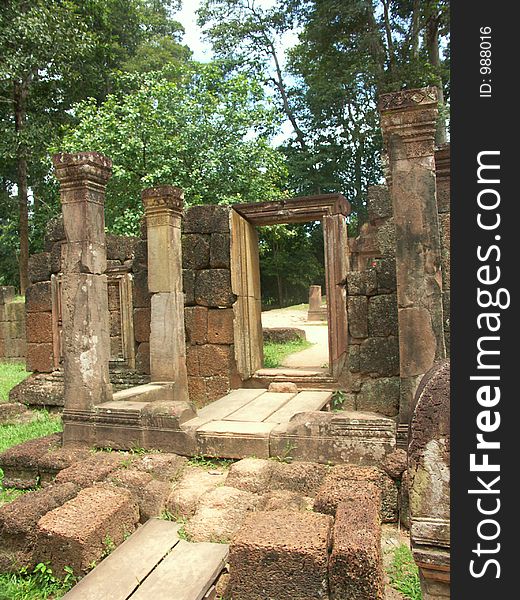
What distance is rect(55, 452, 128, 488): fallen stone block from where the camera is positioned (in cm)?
412

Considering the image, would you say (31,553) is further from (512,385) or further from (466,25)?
(466,25)

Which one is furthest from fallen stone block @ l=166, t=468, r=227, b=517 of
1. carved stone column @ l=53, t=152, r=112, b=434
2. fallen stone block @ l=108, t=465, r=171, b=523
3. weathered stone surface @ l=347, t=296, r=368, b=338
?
weathered stone surface @ l=347, t=296, r=368, b=338

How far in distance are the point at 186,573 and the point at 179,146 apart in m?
11.6

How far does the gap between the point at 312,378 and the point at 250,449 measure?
9.47 feet

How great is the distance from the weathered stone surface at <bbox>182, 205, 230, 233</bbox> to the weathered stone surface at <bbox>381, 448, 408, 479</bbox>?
180 inches

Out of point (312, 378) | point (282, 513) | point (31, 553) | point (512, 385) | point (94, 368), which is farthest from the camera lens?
point (312, 378)

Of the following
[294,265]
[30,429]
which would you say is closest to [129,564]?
[30,429]

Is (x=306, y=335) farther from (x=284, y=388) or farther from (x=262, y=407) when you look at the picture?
(x=262, y=407)

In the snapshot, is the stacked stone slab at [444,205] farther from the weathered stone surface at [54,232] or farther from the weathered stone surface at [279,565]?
the weathered stone surface at [54,232]

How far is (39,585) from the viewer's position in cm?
323

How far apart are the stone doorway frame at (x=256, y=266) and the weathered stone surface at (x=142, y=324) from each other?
1.40m

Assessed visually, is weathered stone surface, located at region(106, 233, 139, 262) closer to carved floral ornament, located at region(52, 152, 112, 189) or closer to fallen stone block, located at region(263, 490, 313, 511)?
carved floral ornament, located at region(52, 152, 112, 189)

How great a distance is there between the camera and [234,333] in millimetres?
7719

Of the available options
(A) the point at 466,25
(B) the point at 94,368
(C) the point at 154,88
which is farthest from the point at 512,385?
(C) the point at 154,88
